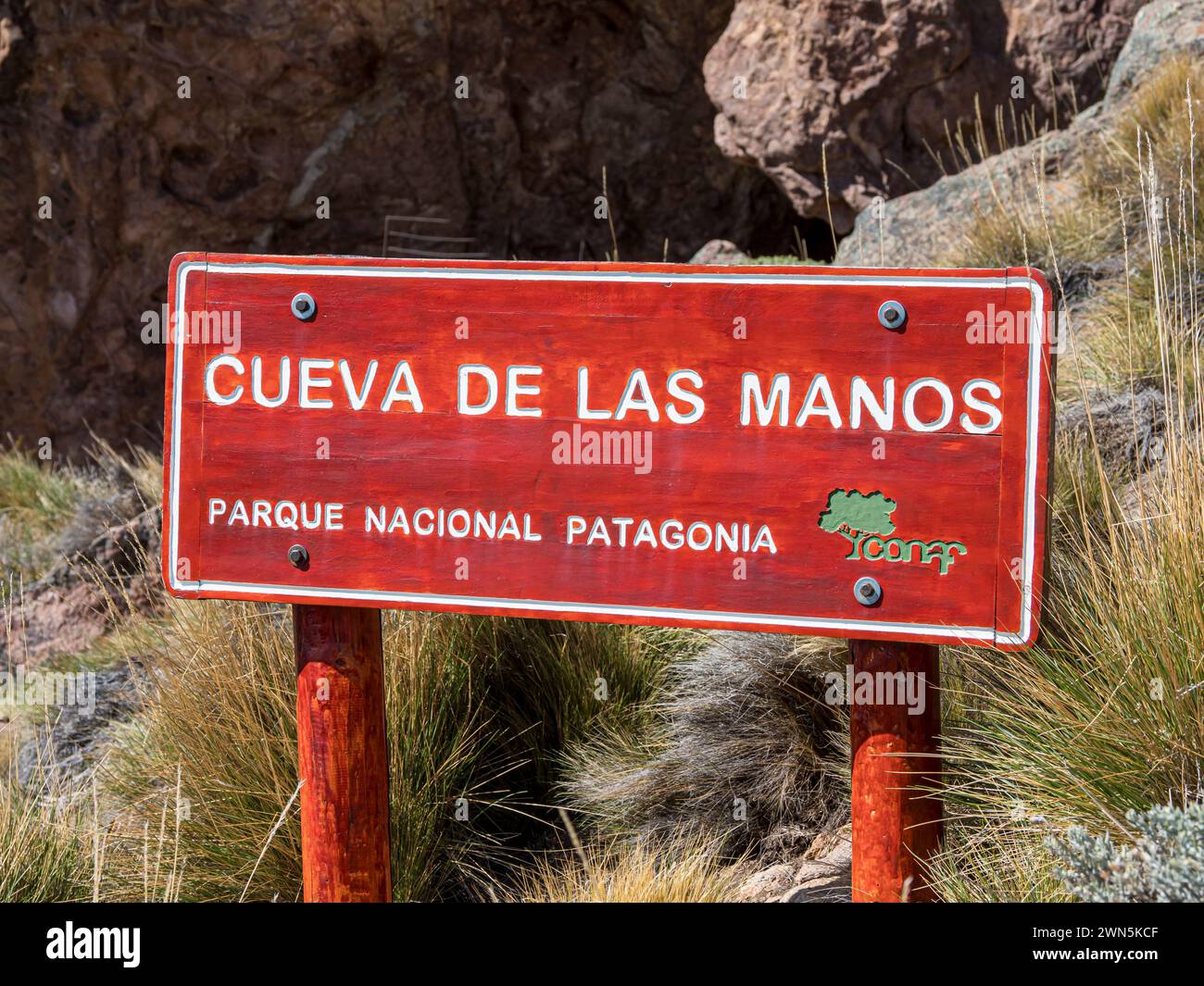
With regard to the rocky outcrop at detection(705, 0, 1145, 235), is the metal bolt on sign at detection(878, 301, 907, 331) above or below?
below

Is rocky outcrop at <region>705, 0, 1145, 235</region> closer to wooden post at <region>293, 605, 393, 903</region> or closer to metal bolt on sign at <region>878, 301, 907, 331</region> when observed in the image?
metal bolt on sign at <region>878, 301, 907, 331</region>

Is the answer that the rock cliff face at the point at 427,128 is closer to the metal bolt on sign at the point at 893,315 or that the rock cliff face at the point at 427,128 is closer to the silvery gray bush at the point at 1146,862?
the metal bolt on sign at the point at 893,315

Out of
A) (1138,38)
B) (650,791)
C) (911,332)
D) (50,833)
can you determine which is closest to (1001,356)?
(911,332)

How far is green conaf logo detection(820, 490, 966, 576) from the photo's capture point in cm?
194

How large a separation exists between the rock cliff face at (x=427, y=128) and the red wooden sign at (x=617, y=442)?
4.58 meters

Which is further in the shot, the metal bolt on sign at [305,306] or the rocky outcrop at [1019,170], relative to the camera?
the rocky outcrop at [1019,170]

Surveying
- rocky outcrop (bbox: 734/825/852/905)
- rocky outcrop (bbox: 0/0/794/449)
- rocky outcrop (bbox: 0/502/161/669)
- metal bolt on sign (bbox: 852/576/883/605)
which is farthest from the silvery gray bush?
rocky outcrop (bbox: 0/0/794/449)

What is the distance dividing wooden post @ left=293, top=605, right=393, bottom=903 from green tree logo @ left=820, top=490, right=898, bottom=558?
2.93 feet

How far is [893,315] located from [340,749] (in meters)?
1.27

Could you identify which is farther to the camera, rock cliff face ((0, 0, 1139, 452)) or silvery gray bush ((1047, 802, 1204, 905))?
rock cliff face ((0, 0, 1139, 452))

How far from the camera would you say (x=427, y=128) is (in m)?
7.21

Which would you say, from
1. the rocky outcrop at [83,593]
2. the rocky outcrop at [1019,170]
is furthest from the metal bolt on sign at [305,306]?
the rocky outcrop at [1019,170]

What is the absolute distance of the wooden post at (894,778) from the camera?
2.05 m

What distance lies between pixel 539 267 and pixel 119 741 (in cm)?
220
